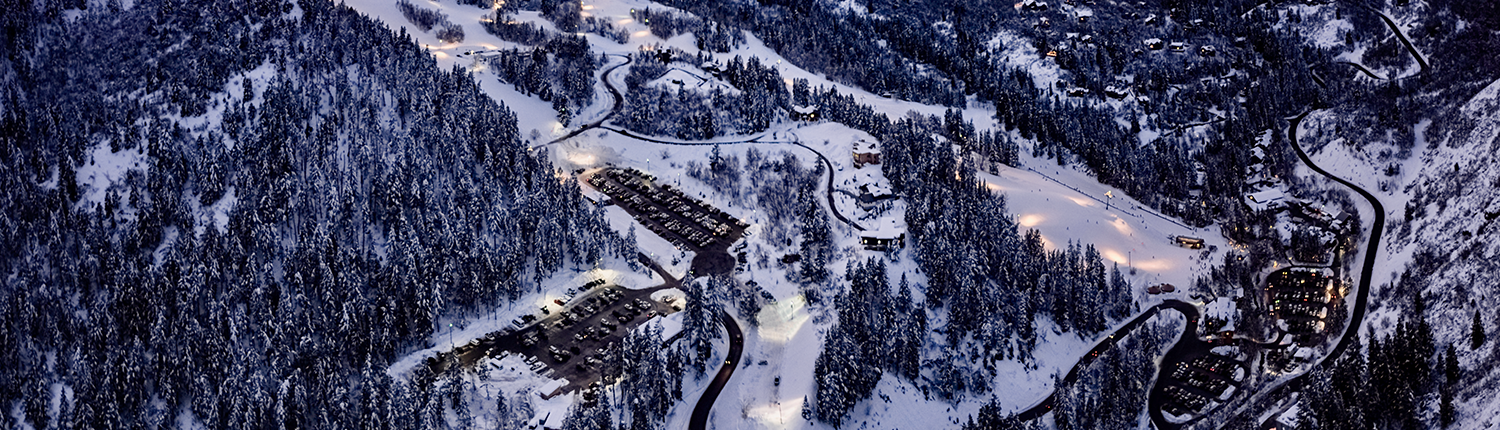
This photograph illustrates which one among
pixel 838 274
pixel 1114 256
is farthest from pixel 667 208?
pixel 1114 256

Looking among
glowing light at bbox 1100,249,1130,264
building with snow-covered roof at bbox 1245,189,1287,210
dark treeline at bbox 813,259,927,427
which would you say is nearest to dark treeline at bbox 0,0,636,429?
dark treeline at bbox 813,259,927,427

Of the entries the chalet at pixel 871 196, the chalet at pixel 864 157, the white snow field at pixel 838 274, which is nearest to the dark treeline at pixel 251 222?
the white snow field at pixel 838 274

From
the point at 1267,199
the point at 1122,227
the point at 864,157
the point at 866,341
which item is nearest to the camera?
the point at 866,341

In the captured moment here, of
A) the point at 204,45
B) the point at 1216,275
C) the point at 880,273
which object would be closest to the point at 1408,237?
the point at 1216,275

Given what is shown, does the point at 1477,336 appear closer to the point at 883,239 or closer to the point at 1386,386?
the point at 1386,386

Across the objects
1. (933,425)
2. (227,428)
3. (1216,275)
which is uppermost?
(1216,275)

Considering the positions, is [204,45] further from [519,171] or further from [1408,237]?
[1408,237]
